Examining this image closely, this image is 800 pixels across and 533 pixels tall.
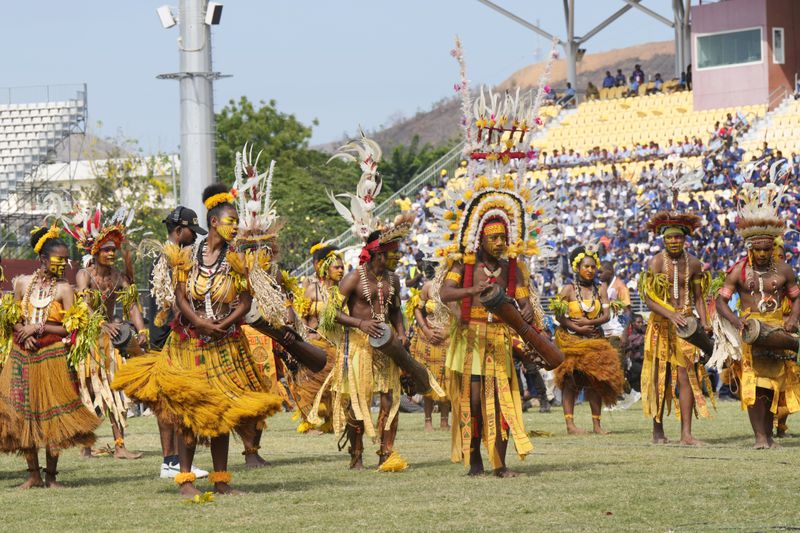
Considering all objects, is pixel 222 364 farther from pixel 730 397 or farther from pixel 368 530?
pixel 730 397

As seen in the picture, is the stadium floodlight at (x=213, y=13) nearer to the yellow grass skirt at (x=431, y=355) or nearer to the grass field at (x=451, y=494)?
the yellow grass skirt at (x=431, y=355)

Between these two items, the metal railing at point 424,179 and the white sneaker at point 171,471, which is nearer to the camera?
the white sneaker at point 171,471

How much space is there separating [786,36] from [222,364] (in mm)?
37141

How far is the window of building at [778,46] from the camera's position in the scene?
43875 millimetres

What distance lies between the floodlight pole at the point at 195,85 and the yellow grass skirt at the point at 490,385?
1062 cm

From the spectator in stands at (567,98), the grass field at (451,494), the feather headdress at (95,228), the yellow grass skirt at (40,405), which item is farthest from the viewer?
the spectator in stands at (567,98)

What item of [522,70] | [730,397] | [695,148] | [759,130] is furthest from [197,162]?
[522,70]

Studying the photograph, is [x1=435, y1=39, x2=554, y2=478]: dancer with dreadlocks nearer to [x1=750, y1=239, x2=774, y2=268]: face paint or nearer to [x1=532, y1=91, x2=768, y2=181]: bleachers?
[x1=750, y1=239, x2=774, y2=268]: face paint

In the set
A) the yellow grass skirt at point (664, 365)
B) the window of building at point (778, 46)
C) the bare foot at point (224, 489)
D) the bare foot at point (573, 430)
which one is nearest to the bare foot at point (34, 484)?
the bare foot at point (224, 489)

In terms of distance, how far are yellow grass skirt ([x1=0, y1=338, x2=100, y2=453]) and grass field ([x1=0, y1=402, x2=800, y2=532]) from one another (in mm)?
406

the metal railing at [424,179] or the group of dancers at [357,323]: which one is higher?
the metal railing at [424,179]

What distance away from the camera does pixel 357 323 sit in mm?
12133

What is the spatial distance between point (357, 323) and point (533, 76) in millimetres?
110804

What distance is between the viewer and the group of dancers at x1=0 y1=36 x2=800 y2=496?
10.2m
